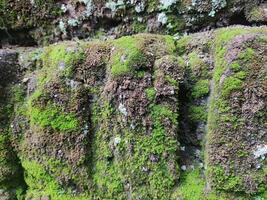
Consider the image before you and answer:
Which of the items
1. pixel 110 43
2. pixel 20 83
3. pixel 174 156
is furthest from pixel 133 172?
pixel 20 83

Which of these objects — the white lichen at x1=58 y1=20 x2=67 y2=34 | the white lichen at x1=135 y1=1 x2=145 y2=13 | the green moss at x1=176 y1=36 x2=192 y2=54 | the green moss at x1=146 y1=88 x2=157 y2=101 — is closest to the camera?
the green moss at x1=146 y1=88 x2=157 y2=101

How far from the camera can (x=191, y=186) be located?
1.32m

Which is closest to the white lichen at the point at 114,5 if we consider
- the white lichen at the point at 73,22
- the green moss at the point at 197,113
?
the white lichen at the point at 73,22

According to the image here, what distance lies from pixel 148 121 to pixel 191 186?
0.28 m

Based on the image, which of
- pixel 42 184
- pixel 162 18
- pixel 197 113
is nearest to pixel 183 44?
pixel 162 18

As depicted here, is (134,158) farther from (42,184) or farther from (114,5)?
(114,5)

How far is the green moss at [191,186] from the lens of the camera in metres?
1.31

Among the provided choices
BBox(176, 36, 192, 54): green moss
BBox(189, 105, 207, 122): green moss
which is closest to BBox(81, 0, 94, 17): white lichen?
BBox(176, 36, 192, 54): green moss

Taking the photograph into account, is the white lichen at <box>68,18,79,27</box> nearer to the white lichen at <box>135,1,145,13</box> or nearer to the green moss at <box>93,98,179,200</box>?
the white lichen at <box>135,1,145,13</box>

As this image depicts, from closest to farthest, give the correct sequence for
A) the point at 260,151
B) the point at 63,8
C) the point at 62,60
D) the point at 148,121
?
the point at 260,151 < the point at 148,121 < the point at 62,60 < the point at 63,8

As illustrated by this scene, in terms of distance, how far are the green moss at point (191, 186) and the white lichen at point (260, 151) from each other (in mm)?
212

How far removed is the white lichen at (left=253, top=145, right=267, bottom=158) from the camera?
48.7 inches

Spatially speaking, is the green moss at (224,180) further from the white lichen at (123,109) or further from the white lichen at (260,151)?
the white lichen at (123,109)

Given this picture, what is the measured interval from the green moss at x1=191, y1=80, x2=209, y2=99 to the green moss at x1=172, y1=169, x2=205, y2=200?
278 mm
